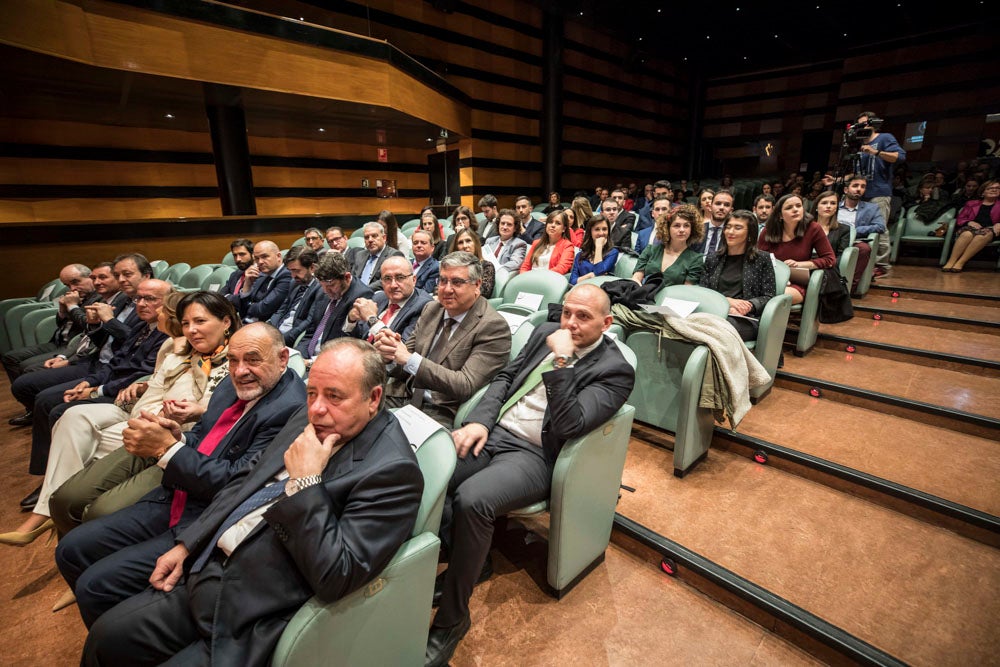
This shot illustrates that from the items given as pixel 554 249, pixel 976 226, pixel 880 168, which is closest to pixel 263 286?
pixel 554 249

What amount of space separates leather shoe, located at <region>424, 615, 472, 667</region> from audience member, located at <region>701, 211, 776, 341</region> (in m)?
2.15

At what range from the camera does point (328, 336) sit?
278 centimetres

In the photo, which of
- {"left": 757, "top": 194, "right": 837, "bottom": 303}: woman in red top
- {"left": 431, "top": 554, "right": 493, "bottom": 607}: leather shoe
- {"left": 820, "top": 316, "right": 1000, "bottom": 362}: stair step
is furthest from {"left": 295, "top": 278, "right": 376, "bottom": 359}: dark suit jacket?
{"left": 820, "top": 316, "right": 1000, "bottom": 362}: stair step

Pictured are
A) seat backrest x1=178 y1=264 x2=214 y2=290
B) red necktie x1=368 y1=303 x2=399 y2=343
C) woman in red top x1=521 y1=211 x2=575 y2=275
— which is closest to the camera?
red necktie x1=368 y1=303 x2=399 y2=343

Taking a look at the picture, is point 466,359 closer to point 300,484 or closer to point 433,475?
point 433,475

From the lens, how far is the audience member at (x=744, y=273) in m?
2.56

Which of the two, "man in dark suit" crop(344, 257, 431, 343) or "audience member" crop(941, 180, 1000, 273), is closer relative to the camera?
"man in dark suit" crop(344, 257, 431, 343)

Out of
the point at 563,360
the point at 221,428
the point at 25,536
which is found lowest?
the point at 25,536

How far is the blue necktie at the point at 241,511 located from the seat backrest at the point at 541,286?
75.7 inches

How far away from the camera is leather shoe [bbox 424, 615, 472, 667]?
1.33m

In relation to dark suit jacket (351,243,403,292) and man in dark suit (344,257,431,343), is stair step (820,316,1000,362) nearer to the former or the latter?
man in dark suit (344,257,431,343)

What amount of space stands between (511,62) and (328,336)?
8772 millimetres

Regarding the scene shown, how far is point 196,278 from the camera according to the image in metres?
4.56

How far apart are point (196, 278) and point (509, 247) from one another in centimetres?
331
